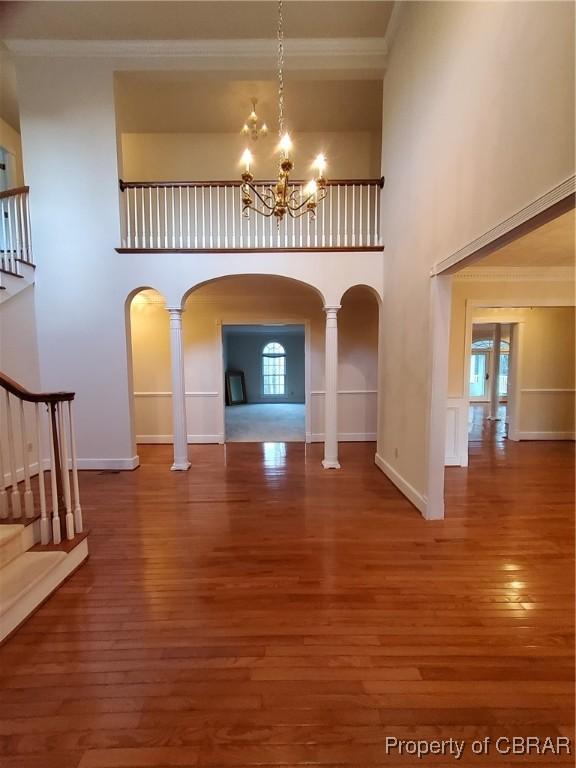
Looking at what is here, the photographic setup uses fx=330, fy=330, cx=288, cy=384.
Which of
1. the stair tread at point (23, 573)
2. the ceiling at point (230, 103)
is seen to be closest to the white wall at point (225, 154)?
the ceiling at point (230, 103)

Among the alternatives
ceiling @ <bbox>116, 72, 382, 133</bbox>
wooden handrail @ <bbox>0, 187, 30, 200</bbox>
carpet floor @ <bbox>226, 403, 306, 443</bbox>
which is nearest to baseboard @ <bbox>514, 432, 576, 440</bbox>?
carpet floor @ <bbox>226, 403, 306, 443</bbox>

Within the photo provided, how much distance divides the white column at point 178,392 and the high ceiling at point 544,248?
3614 mm

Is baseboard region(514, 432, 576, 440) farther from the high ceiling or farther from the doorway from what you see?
the doorway

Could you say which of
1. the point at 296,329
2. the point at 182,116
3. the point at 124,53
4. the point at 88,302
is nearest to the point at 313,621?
the point at 88,302

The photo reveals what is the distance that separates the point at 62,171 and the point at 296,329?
26.3 feet

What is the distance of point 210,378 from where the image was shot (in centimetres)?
587

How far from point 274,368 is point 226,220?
26.9 ft

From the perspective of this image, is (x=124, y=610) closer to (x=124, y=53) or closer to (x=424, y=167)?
(x=424, y=167)

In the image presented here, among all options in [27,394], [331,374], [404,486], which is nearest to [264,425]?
[331,374]

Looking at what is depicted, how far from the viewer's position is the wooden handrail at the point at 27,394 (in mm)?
2119

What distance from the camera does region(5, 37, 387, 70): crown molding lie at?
4055mm

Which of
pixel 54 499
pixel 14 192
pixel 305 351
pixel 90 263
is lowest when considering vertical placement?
pixel 54 499

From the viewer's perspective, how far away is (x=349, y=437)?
584 cm

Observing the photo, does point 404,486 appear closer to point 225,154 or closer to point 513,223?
point 513,223
